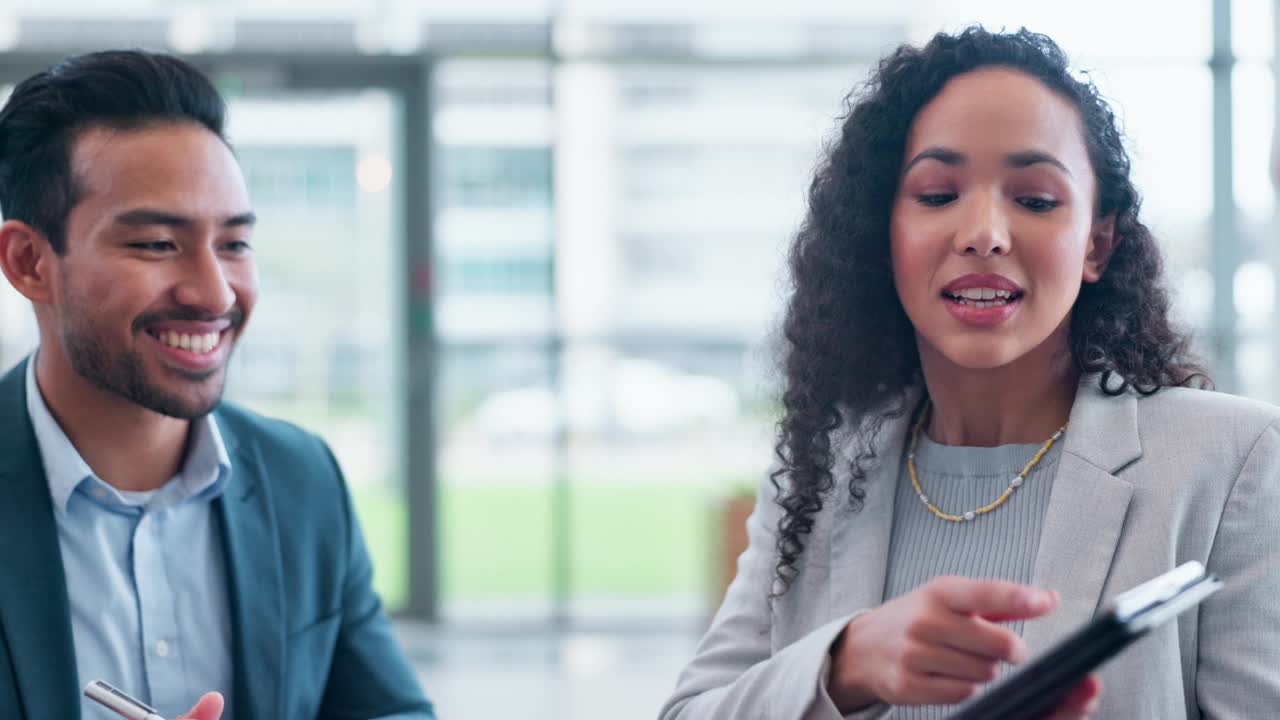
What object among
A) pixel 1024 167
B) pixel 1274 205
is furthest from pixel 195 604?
pixel 1274 205

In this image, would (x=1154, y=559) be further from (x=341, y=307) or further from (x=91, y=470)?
(x=341, y=307)

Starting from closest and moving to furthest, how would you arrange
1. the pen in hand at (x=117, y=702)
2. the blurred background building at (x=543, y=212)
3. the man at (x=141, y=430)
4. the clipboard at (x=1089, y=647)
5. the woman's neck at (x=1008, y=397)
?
the clipboard at (x=1089, y=647) < the pen in hand at (x=117, y=702) < the woman's neck at (x=1008, y=397) < the man at (x=141, y=430) < the blurred background building at (x=543, y=212)

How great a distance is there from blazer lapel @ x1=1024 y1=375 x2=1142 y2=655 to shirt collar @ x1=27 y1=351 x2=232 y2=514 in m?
1.01

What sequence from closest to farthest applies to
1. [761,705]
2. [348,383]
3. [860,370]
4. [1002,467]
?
1. [761,705]
2. [1002,467]
3. [860,370]
4. [348,383]

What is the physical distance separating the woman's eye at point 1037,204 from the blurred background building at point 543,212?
158 inches

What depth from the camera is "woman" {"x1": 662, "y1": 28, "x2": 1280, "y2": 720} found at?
3.80 feet

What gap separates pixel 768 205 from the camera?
5660mm

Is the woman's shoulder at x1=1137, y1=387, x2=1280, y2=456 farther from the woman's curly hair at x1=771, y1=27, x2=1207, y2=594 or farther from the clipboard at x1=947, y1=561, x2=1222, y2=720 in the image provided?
the clipboard at x1=947, y1=561, x2=1222, y2=720

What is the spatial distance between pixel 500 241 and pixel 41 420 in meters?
4.06


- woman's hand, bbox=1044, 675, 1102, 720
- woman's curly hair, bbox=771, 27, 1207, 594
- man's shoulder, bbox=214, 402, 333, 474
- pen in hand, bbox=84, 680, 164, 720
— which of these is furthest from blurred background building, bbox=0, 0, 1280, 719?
woman's hand, bbox=1044, 675, 1102, 720

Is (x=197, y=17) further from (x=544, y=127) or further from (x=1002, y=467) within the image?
(x=1002, y=467)

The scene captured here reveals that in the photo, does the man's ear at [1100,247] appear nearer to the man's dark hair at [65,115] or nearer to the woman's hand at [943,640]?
the woman's hand at [943,640]

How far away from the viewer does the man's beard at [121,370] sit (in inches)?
58.3

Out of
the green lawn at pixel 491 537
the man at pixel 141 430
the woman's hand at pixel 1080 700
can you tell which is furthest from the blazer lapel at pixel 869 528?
the green lawn at pixel 491 537
